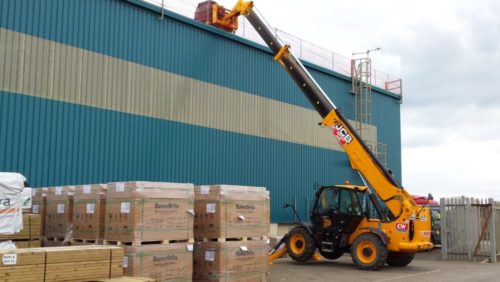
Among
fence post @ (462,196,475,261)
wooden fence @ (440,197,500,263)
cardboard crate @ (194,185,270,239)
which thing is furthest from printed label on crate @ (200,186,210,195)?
fence post @ (462,196,475,261)

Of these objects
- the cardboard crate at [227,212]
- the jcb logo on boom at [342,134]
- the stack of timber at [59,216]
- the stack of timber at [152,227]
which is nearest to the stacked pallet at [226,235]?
the cardboard crate at [227,212]

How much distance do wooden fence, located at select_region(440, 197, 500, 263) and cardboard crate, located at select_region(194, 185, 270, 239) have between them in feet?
35.8

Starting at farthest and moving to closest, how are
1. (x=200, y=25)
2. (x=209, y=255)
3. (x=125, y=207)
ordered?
(x=200, y=25) < (x=209, y=255) < (x=125, y=207)

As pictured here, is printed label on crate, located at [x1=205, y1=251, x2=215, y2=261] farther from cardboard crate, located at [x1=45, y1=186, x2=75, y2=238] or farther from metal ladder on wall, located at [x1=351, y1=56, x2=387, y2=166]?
metal ladder on wall, located at [x1=351, y1=56, x2=387, y2=166]

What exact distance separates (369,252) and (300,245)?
2.41 m

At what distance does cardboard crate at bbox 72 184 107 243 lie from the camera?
1086 cm

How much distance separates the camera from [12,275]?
774 cm

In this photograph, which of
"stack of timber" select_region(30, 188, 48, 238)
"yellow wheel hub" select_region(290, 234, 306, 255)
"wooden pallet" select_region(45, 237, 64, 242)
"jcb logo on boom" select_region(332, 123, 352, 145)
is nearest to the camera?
"wooden pallet" select_region(45, 237, 64, 242)

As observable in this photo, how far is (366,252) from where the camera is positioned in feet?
52.9

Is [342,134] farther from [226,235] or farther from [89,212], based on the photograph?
[89,212]

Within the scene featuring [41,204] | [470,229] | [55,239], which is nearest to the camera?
[55,239]

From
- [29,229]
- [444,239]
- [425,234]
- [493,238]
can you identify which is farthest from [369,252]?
[29,229]

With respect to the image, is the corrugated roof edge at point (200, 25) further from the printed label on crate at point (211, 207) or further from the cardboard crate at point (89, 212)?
the printed label on crate at point (211, 207)

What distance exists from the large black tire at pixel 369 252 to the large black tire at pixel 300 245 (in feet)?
4.84
